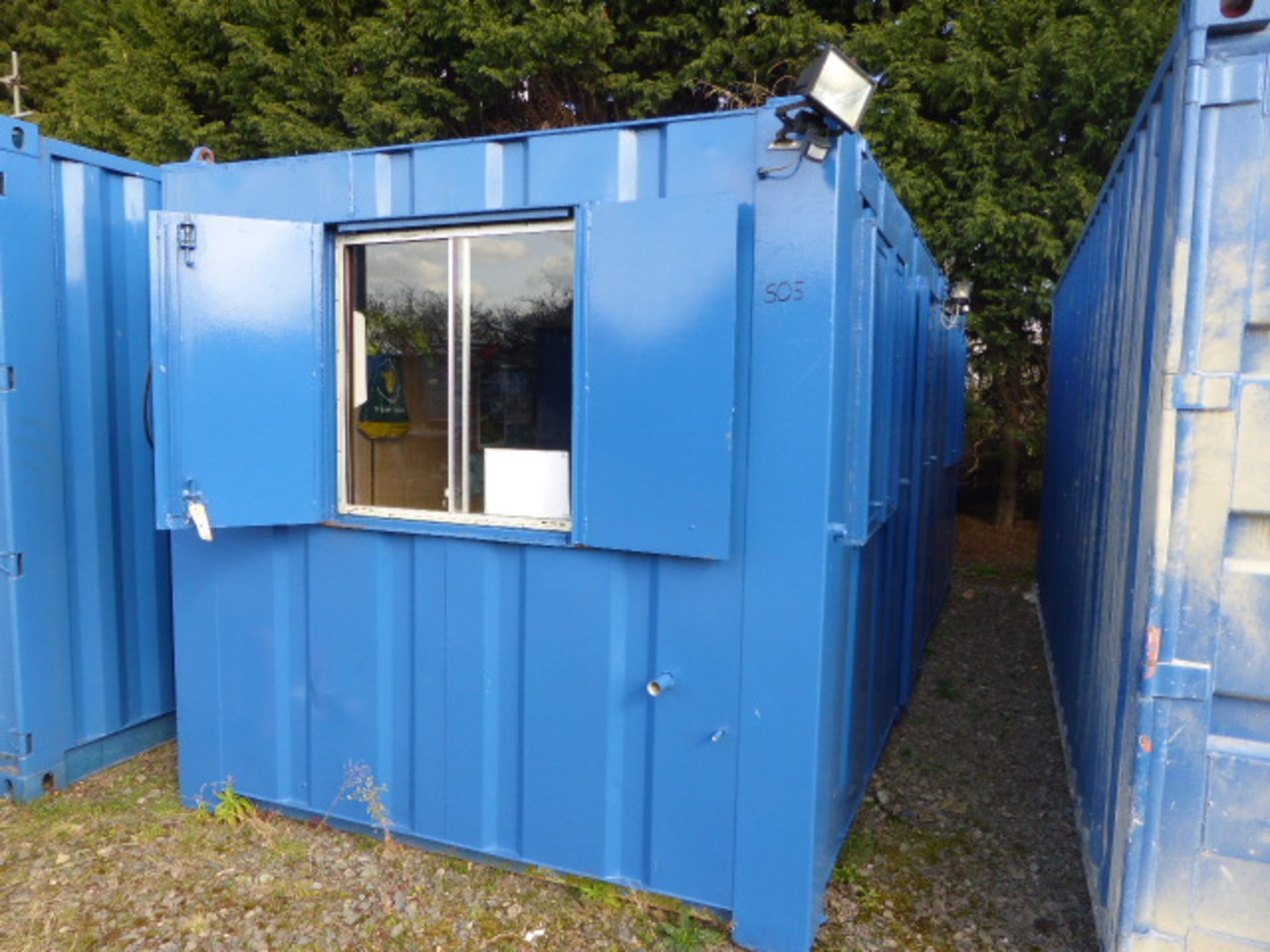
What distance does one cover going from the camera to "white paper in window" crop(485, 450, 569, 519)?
3113 mm

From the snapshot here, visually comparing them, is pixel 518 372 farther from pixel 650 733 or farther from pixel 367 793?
pixel 367 793

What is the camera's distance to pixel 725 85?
8.65 metres

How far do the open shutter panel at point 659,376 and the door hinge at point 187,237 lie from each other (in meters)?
1.45

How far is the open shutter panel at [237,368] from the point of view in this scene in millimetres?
3104

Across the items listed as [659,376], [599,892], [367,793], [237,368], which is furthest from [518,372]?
[599,892]

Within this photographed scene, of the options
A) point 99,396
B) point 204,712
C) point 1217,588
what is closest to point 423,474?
point 204,712

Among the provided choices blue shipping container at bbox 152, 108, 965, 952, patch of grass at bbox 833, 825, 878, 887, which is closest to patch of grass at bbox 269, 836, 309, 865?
blue shipping container at bbox 152, 108, 965, 952

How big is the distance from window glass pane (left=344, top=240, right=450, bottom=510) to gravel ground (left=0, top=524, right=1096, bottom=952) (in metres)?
1.45

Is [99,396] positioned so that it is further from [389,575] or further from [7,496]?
[389,575]

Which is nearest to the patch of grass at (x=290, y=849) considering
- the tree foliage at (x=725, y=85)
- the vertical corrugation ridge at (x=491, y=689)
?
the vertical corrugation ridge at (x=491, y=689)

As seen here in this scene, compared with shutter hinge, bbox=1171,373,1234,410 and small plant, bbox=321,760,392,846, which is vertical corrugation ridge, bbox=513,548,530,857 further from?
shutter hinge, bbox=1171,373,1234,410

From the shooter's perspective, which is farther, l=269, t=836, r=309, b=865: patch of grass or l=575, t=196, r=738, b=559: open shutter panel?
l=269, t=836, r=309, b=865: patch of grass

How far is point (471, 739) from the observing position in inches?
127

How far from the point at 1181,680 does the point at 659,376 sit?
1.67 metres
